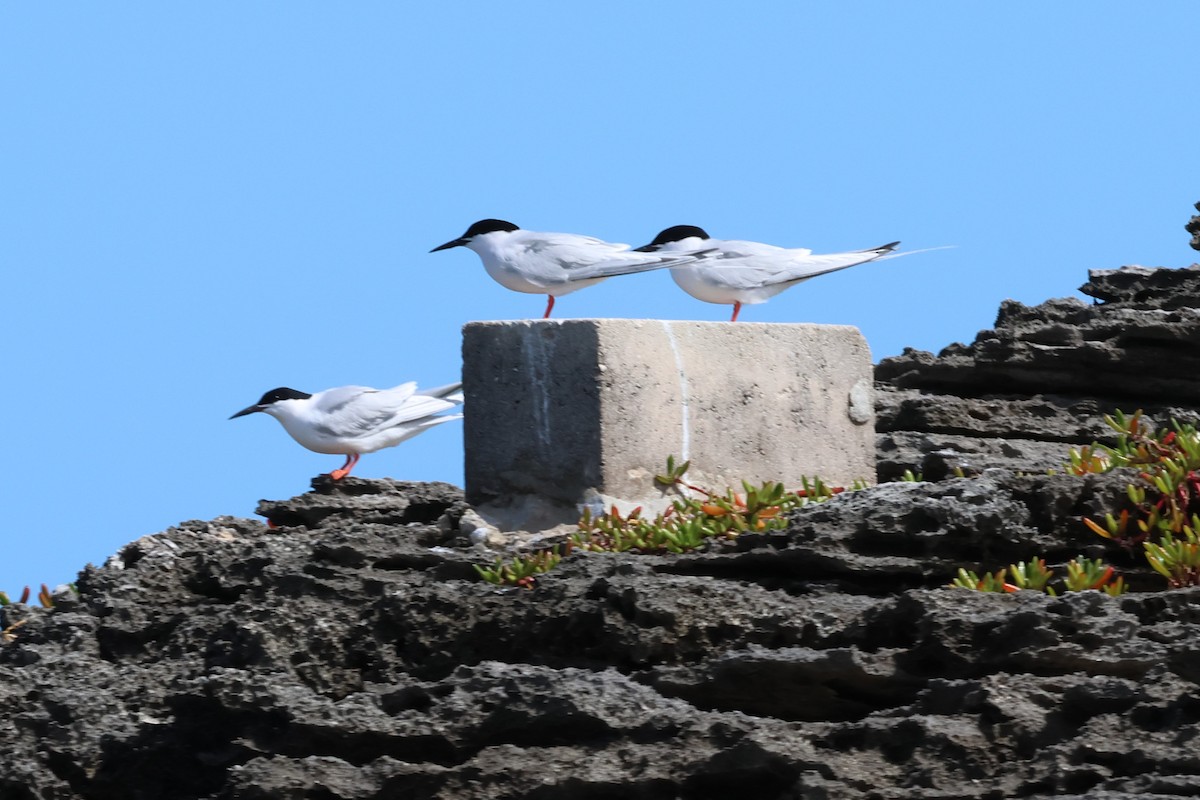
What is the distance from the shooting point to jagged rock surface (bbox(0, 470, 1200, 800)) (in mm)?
6184

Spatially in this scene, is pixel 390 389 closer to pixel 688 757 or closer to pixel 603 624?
pixel 603 624

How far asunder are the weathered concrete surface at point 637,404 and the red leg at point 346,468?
324 centimetres

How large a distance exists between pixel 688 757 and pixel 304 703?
1.82m

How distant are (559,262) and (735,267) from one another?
138 centimetres

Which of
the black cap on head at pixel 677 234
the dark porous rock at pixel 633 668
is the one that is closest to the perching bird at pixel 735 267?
the black cap on head at pixel 677 234

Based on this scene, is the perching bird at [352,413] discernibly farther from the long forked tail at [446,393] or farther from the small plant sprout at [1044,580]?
the small plant sprout at [1044,580]

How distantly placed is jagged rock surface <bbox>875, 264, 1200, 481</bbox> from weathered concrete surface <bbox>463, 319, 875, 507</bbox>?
2358 mm

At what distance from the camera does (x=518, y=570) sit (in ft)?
26.6

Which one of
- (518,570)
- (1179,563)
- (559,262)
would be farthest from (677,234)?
(1179,563)

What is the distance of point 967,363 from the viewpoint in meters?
13.6

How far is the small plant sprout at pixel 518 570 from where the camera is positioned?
8094 mm

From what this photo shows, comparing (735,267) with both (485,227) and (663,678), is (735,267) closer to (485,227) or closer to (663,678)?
(485,227)

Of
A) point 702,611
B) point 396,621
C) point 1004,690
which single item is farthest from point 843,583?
point 396,621

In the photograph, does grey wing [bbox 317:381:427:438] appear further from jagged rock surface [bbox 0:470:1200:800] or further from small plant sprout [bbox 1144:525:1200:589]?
small plant sprout [bbox 1144:525:1200:589]
